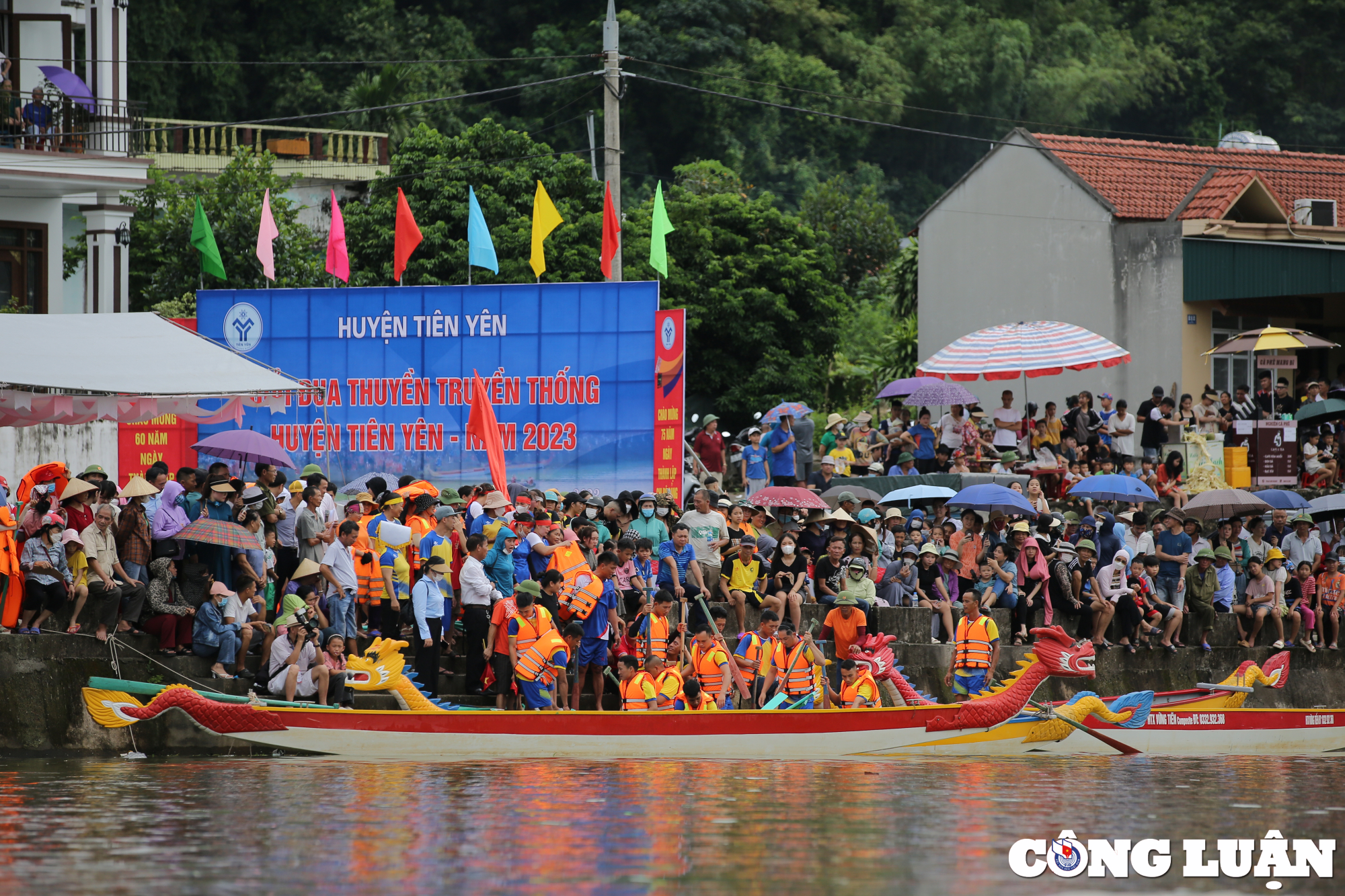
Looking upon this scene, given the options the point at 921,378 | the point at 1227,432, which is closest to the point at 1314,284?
the point at 1227,432

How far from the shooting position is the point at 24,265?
91.5 feet

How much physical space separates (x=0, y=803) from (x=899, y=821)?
7385 mm

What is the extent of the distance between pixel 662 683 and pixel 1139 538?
7.73 m

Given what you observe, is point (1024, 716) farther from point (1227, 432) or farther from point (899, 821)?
point (1227, 432)


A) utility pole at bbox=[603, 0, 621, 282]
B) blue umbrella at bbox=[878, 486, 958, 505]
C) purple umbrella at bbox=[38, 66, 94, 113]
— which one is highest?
purple umbrella at bbox=[38, 66, 94, 113]

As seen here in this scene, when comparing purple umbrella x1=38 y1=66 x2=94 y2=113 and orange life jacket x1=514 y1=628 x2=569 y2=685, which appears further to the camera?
purple umbrella x1=38 y1=66 x2=94 y2=113

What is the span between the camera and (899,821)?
12898 mm

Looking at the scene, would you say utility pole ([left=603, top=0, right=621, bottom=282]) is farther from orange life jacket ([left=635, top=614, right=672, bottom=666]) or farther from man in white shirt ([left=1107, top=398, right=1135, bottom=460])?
man in white shirt ([left=1107, top=398, right=1135, bottom=460])

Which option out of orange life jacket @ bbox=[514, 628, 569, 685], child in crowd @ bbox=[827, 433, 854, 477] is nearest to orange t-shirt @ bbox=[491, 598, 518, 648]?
orange life jacket @ bbox=[514, 628, 569, 685]

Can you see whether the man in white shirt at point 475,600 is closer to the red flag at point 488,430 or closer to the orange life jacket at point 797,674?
the red flag at point 488,430

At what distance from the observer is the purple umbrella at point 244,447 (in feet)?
66.0

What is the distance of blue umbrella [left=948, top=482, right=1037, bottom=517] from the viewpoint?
20812 millimetres

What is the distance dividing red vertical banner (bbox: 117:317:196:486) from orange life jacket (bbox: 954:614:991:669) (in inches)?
440

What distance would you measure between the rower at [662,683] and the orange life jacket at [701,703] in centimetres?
6
